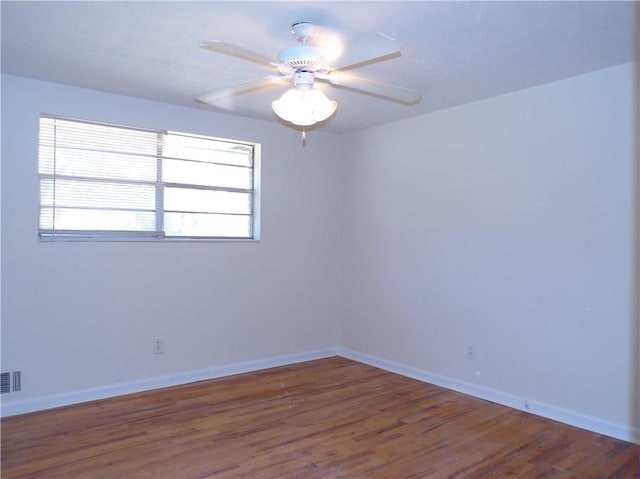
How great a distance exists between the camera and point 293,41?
102 inches

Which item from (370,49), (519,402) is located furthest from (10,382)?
(519,402)

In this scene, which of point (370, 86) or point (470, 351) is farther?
point (470, 351)

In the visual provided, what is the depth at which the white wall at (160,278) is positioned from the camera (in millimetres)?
3227

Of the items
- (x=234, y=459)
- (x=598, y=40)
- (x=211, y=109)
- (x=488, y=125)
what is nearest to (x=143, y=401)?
(x=234, y=459)

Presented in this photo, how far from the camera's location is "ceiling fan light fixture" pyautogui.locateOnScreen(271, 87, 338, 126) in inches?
94.6

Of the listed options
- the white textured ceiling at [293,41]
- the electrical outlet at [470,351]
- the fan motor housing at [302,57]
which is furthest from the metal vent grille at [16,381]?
the electrical outlet at [470,351]

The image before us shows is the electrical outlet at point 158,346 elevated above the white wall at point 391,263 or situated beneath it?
situated beneath

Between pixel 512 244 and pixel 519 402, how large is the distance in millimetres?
1126

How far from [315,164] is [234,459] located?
9.70ft

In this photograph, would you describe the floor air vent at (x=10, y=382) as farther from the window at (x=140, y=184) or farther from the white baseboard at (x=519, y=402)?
the white baseboard at (x=519, y=402)

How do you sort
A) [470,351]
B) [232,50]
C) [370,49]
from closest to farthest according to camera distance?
1. [232,50]
2. [370,49]
3. [470,351]

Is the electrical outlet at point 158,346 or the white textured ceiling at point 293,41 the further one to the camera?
the electrical outlet at point 158,346

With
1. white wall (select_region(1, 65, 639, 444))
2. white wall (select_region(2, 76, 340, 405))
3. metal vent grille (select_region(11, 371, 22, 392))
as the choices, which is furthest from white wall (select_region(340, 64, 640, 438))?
metal vent grille (select_region(11, 371, 22, 392))

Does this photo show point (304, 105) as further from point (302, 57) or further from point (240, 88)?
point (240, 88)
